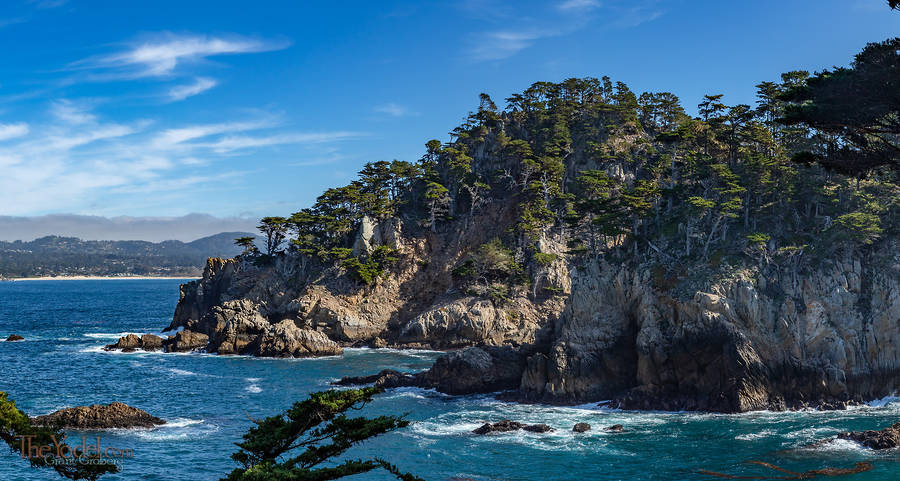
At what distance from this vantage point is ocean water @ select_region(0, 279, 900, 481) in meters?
31.4

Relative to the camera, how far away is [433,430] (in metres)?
39.2

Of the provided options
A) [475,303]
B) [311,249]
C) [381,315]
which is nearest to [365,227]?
[311,249]

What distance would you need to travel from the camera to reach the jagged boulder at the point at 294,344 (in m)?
67.6

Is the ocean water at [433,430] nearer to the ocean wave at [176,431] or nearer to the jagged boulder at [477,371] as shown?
the ocean wave at [176,431]

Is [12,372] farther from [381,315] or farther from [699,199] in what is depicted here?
[699,199]

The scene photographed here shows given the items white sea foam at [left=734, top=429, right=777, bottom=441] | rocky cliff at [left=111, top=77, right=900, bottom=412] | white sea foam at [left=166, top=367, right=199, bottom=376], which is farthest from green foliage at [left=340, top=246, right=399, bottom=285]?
white sea foam at [left=734, top=429, right=777, bottom=441]

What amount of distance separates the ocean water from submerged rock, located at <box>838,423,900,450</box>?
0.85 metres

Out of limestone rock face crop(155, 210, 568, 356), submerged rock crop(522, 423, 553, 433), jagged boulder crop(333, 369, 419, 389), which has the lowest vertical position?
submerged rock crop(522, 423, 553, 433)

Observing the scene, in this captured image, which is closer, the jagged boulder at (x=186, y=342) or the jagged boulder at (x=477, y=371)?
the jagged boulder at (x=477, y=371)

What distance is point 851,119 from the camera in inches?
663

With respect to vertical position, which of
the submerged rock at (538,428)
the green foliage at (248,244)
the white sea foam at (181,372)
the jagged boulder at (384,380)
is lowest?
the submerged rock at (538,428)

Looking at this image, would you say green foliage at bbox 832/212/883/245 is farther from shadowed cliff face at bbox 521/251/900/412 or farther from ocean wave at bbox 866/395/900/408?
ocean wave at bbox 866/395/900/408

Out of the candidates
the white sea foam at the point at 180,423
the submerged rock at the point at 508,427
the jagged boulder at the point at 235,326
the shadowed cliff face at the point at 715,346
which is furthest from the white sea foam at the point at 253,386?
the submerged rock at the point at 508,427

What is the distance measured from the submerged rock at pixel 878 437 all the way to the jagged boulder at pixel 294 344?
48460 mm
